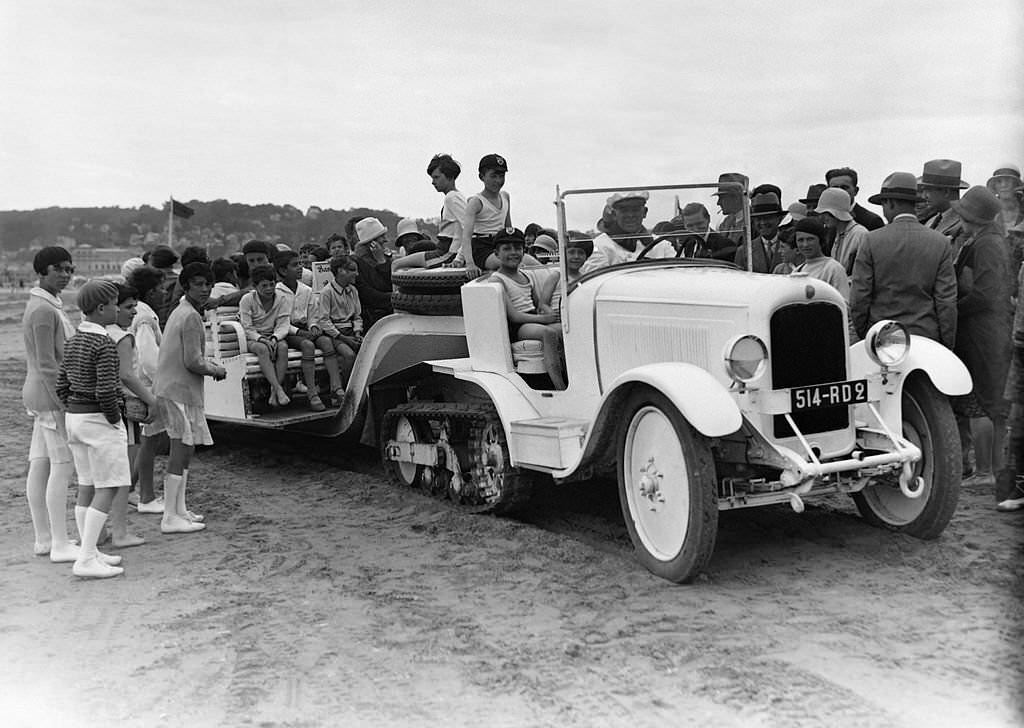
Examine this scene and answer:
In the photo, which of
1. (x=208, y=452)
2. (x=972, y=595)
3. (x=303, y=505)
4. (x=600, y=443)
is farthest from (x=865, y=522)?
(x=208, y=452)

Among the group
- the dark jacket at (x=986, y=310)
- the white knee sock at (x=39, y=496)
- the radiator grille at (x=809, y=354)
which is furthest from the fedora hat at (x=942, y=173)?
the white knee sock at (x=39, y=496)

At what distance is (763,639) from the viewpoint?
15.3 feet

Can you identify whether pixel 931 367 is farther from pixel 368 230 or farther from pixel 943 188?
pixel 368 230

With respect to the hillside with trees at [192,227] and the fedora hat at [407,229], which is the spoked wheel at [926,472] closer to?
the fedora hat at [407,229]

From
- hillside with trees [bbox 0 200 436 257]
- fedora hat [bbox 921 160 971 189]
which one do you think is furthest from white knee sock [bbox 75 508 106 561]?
hillside with trees [bbox 0 200 436 257]

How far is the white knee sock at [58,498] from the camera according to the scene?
636 centimetres

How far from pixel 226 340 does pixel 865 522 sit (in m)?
5.14

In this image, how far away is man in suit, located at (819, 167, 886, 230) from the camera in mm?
8805

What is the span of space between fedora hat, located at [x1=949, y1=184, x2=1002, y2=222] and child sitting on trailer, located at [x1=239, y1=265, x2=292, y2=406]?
206 inches

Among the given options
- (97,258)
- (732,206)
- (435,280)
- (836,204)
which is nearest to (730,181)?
(732,206)

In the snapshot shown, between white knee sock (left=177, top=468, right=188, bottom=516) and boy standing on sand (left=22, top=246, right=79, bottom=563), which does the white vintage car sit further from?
boy standing on sand (left=22, top=246, right=79, bottom=563)

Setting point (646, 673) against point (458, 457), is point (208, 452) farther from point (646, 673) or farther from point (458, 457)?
point (646, 673)

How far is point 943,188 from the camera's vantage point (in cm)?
781

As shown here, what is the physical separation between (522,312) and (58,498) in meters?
3.09
